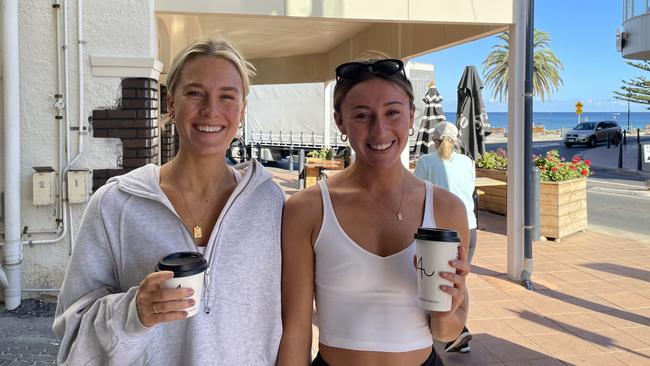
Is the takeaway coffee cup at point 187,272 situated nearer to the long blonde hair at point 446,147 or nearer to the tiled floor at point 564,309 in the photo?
the tiled floor at point 564,309

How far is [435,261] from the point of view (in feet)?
4.55

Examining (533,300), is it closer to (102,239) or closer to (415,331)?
(415,331)

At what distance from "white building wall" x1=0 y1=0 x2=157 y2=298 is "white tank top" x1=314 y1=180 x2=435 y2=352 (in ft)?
12.3

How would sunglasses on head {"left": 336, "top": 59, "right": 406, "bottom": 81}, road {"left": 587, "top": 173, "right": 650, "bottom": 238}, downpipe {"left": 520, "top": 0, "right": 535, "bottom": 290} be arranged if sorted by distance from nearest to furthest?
sunglasses on head {"left": 336, "top": 59, "right": 406, "bottom": 81} → downpipe {"left": 520, "top": 0, "right": 535, "bottom": 290} → road {"left": 587, "top": 173, "right": 650, "bottom": 238}

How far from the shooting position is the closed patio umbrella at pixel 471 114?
1015 centimetres

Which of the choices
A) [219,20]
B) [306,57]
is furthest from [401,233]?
[306,57]

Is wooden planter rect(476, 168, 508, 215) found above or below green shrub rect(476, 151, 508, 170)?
below

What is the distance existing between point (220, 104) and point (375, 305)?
0.73 m

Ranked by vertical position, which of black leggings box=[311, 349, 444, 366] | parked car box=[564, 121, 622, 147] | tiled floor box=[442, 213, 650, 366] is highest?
parked car box=[564, 121, 622, 147]

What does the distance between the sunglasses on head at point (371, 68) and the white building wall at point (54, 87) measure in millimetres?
3619

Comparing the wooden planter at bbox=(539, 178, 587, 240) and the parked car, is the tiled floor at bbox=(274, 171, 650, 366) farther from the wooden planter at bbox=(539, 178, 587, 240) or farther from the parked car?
the parked car

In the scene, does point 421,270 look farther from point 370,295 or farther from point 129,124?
point 129,124

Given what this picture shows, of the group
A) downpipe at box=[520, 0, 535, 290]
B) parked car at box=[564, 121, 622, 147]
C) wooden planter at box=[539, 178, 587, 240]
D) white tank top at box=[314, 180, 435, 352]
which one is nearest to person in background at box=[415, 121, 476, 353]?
downpipe at box=[520, 0, 535, 290]

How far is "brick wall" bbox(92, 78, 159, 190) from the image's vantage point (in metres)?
4.83
